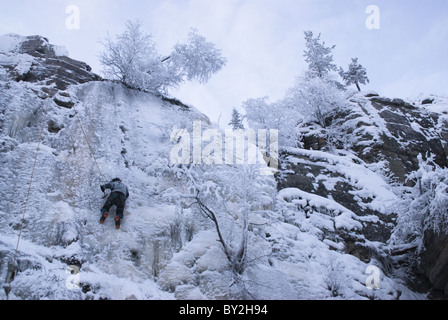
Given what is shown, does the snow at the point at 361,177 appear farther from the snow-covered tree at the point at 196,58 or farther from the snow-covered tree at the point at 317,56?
the snow-covered tree at the point at 317,56

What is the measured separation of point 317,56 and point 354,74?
4328 millimetres

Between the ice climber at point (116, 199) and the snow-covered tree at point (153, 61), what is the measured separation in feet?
23.1

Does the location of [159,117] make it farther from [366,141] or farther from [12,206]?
[366,141]

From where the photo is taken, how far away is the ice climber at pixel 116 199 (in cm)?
579

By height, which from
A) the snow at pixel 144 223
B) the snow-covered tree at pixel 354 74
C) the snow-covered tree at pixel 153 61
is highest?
the snow-covered tree at pixel 354 74

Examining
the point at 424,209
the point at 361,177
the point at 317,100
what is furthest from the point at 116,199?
the point at 317,100

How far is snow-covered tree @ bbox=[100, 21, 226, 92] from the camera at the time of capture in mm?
12188

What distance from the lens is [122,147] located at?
834 cm

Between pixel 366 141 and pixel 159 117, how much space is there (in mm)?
10258

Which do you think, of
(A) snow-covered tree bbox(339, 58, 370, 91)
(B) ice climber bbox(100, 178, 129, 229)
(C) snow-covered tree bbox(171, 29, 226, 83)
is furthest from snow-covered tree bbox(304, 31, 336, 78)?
(B) ice climber bbox(100, 178, 129, 229)

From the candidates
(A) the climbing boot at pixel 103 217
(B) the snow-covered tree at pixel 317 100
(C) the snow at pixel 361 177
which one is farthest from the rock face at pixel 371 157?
(A) the climbing boot at pixel 103 217

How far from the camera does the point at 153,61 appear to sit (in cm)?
1245

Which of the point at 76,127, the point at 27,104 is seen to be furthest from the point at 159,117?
the point at 27,104

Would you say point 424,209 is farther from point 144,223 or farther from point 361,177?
point 144,223
